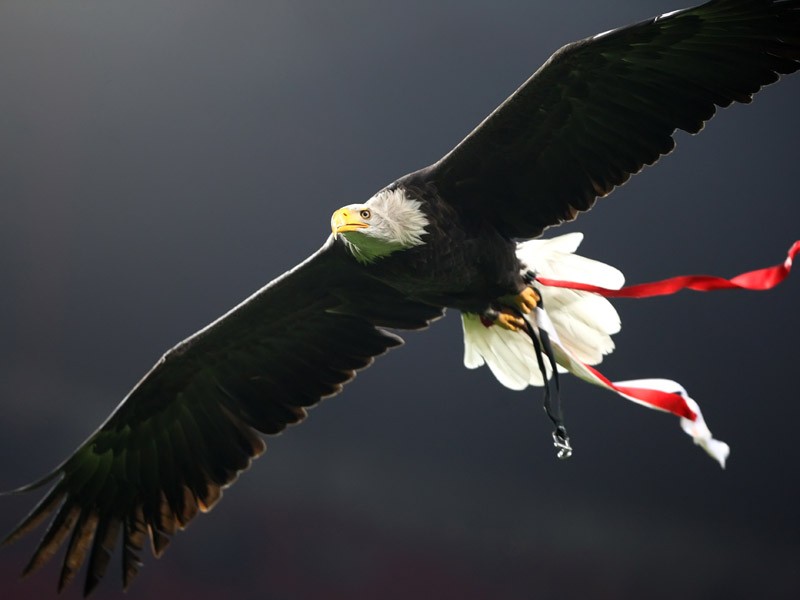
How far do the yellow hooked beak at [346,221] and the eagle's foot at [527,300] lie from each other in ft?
1.79

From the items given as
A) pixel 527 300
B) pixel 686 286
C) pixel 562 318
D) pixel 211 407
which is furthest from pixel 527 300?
pixel 211 407

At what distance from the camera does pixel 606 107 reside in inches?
103

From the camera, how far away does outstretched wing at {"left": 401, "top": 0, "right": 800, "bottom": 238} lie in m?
2.47

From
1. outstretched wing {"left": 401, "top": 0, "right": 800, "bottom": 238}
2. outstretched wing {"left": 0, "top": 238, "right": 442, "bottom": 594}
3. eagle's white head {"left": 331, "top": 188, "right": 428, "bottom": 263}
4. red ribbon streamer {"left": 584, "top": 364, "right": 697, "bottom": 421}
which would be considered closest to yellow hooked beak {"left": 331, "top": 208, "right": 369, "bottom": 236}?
eagle's white head {"left": 331, "top": 188, "right": 428, "bottom": 263}

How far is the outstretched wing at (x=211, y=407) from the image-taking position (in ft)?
9.52

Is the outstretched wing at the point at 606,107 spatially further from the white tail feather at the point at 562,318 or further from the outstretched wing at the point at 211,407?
the outstretched wing at the point at 211,407

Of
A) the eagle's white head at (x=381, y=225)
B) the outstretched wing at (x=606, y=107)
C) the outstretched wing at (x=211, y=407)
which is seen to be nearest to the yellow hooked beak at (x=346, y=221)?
the eagle's white head at (x=381, y=225)

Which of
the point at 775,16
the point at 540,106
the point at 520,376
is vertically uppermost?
the point at 540,106

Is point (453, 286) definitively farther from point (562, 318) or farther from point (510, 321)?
point (562, 318)

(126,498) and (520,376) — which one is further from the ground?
(126,498)

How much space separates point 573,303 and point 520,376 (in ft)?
0.90

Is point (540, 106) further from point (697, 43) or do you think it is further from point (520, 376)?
point (520, 376)

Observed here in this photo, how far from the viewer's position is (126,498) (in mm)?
3000

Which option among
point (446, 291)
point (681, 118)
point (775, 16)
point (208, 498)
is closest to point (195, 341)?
point (208, 498)
